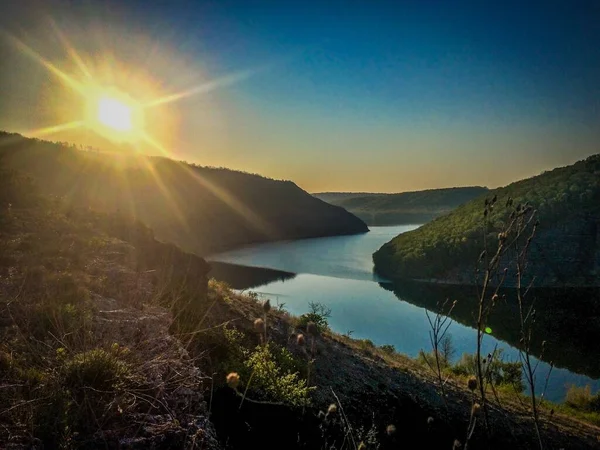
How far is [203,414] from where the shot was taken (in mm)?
3252

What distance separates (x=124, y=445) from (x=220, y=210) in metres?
119

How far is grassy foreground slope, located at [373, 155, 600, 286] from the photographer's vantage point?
177 feet

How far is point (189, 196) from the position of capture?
119m

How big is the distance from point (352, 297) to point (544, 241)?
33478 mm

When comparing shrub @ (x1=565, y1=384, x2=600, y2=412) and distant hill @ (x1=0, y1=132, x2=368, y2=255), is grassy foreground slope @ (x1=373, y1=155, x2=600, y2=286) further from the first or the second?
distant hill @ (x1=0, y1=132, x2=368, y2=255)

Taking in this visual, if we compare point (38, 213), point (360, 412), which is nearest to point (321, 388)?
point (360, 412)

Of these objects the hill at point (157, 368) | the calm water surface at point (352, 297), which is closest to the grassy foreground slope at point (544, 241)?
the calm water surface at point (352, 297)

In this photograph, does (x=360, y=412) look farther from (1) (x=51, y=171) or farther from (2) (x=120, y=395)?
(1) (x=51, y=171)

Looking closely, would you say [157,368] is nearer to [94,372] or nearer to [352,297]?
[94,372]

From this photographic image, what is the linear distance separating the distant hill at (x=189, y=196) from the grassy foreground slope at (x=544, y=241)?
152 ft

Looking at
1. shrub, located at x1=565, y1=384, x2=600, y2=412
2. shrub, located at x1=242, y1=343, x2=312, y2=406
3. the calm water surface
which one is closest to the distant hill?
the calm water surface

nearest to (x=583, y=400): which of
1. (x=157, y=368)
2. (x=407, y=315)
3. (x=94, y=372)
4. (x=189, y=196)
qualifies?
(x=407, y=315)

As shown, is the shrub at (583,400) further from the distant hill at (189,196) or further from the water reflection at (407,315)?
the distant hill at (189,196)

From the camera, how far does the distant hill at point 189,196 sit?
266 ft
